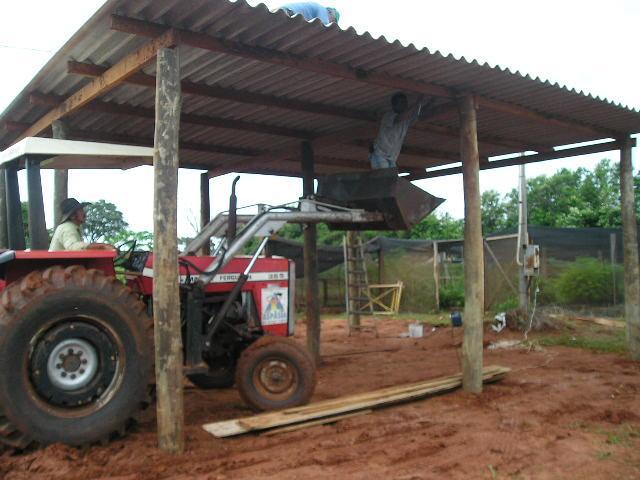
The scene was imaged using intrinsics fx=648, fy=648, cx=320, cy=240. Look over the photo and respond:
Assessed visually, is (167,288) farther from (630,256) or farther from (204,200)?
(630,256)

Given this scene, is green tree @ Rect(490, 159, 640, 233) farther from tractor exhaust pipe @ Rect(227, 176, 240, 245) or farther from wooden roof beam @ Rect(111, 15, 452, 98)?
tractor exhaust pipe @ Rect(227, 176, 240, 245)

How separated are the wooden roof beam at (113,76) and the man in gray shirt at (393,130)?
2975mm

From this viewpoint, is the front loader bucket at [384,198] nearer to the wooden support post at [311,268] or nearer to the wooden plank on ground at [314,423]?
the wooden support post at [311,268]

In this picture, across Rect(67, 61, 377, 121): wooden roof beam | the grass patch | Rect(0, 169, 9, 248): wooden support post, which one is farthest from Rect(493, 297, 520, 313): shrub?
Rect(0, 169, 9, 248): wooden support post

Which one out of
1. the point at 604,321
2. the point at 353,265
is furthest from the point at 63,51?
the point at 604,321

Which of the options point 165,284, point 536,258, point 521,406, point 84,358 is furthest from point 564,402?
point 536,258

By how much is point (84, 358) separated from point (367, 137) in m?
4.91

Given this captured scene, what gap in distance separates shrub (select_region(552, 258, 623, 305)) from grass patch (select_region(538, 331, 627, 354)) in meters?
1.89

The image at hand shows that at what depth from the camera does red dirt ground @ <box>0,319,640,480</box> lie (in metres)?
4.36

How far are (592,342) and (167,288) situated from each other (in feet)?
26.0

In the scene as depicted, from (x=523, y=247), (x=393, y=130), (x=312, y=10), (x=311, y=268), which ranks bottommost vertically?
(x=311, y=268)

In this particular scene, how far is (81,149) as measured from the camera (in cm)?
527

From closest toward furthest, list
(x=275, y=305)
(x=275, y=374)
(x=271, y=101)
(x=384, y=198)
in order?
(x=275, y=374)
(x=275, y=305)
(x=384, y=198)
(x=271, y=101)

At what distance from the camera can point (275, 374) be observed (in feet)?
19.8
